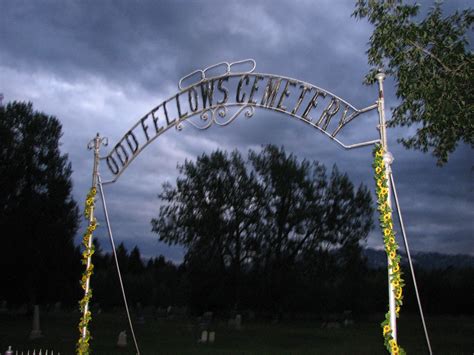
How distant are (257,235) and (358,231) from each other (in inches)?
310

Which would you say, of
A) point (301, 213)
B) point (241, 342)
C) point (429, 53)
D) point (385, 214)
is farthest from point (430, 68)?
point (301, 213)

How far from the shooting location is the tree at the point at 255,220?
34344 mm

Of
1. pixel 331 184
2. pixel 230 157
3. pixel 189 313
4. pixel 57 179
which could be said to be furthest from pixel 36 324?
pixel 331 184

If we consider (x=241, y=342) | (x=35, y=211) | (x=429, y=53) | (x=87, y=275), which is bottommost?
(x=241, y=342)

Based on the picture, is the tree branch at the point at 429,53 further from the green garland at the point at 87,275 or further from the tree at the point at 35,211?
the tree at the point at 35,211

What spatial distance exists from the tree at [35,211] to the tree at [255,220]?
702 centimetres

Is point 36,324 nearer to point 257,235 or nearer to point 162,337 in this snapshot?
point 162,337

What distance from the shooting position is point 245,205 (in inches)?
1414

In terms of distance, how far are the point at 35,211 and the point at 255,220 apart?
14977 millimetres

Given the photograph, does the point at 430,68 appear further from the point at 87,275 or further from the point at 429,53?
the point at 87,275

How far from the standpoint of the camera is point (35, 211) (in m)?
31.5

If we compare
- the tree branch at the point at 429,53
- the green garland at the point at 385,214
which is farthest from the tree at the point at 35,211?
the green garland at the point at 385,214

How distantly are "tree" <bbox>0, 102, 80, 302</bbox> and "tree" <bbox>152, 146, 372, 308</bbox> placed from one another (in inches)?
276

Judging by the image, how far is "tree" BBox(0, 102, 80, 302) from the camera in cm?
3080
